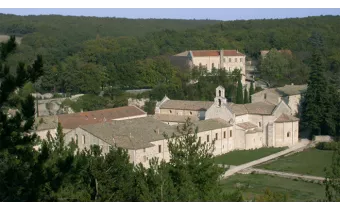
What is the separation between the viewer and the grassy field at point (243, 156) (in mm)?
33969

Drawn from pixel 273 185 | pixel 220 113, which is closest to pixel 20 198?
pixel 273 185

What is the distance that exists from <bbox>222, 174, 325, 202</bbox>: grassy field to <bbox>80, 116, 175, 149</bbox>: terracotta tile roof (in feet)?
16.0

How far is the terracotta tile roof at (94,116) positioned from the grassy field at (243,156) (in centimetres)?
799

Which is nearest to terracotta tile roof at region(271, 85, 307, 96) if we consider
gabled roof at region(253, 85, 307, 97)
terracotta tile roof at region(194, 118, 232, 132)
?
gabled roof at region(253, 85, 307, 97)

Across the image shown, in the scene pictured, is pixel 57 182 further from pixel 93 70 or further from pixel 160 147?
pixel 93 70

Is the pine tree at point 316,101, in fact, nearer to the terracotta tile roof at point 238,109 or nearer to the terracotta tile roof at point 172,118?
the terracotta tile roof at point 238,109

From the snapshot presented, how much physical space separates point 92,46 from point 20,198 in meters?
58.1

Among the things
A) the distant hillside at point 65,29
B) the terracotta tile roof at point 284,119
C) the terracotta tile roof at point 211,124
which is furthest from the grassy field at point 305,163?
the distant hillside at point 65,29

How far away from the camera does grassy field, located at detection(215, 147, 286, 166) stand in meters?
34.0

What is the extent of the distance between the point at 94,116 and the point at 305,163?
13.8 metres

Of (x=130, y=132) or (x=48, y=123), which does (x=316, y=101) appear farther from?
(x=48, y=123)

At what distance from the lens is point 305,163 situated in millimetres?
33250

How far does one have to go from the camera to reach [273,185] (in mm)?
28547

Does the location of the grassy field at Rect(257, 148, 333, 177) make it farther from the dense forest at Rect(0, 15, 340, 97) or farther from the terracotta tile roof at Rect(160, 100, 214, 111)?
the dense forest at Rect(0, 15, 340, 97)
